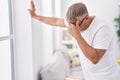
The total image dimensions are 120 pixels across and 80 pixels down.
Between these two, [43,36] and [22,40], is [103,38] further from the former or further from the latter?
[43,36]

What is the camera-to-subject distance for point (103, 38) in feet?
4.66

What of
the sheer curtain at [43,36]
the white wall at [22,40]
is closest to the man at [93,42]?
the white wall at [22,40]

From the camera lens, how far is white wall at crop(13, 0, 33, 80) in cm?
180

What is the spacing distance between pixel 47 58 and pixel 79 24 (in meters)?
1.36

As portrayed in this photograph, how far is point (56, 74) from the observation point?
2.29 m

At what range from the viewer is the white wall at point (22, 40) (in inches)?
70.9

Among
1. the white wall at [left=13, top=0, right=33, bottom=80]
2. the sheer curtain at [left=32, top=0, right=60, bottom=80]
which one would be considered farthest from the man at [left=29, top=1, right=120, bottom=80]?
the sheer curtain at [left=32, top=0, right=60, bottom=80]

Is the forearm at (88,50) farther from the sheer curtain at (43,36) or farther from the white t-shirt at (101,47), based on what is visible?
the sheer curtain at (43,36)

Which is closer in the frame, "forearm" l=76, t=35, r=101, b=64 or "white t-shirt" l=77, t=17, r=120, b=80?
"forearm" l=76, t=35, r=101, b=64

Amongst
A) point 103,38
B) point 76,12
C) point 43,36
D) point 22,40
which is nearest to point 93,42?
point 103,38

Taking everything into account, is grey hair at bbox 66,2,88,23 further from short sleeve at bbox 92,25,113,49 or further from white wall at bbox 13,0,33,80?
white wall at bbox 13,0,33,80

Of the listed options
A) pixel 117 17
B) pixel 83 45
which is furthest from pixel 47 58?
pixel 117 17

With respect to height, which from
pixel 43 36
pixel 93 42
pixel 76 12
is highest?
pixel 76 12

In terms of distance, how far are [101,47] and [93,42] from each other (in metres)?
0.11
